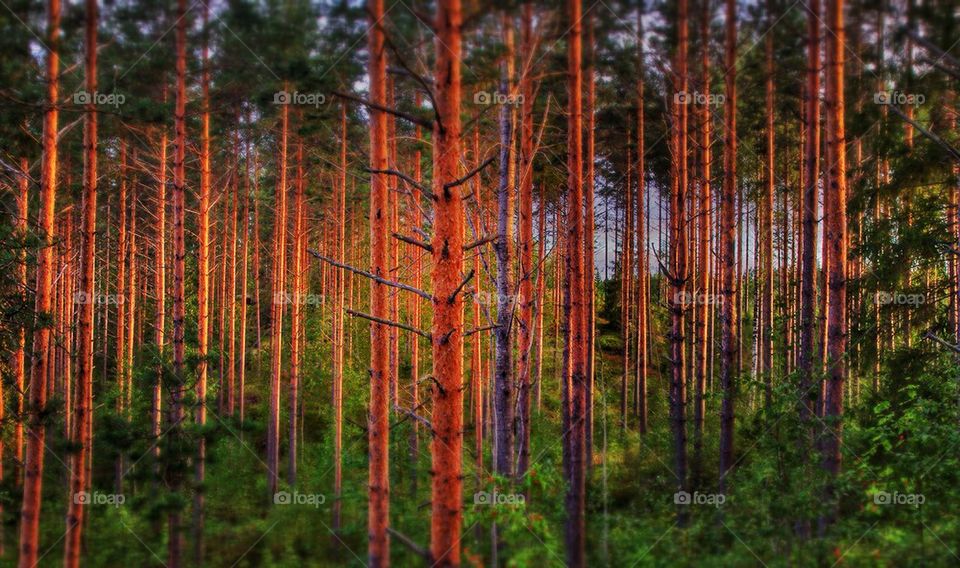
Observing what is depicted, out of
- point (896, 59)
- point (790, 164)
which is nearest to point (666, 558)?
point (896, 59)

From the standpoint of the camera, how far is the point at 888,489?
26.7ft

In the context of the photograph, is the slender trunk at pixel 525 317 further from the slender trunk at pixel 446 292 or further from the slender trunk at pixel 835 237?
the slender trunk at pixel 835 237

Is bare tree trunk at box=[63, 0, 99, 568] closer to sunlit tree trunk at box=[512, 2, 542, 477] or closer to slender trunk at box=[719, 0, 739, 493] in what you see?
sunlit tree trunk at box=[512, 2, 542, 477]

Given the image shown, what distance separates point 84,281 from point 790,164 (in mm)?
20702

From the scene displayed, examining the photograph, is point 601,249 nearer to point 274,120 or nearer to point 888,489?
point 274,120

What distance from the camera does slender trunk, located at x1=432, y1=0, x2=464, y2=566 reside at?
4219mm
